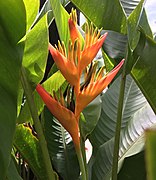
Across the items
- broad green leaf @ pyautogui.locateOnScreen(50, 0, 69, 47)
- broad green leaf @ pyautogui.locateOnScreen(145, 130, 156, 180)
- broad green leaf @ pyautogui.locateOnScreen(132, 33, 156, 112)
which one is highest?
broad green leaf @ pyautogui.locateOnScreen(50, 0, 69, 47)

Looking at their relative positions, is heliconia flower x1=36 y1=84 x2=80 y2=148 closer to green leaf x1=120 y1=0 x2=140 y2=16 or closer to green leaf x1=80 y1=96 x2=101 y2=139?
green leaf x1=80 y1=96 x2=101 y2=139

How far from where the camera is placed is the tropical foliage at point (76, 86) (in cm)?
43

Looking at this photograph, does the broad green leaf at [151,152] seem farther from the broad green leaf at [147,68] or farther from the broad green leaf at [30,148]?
the broad green leaf at [30,148]

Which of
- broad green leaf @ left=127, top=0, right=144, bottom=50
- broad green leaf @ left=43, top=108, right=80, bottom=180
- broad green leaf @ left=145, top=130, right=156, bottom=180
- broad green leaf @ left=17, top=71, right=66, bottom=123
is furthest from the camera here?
broad green leaf @ left=43, top=108, right=80, bottom=180

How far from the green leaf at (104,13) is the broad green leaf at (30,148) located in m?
0.23

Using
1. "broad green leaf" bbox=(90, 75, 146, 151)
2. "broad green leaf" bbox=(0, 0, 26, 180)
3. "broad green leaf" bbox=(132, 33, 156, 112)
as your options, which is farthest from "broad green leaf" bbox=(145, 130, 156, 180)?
"broad green leaf" bbox=(90, 75, 146, 151)

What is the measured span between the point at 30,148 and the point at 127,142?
0.63ft

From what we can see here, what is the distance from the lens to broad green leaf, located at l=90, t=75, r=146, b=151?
0.77 meters

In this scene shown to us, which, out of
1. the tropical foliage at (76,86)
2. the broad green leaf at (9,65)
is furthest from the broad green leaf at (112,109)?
the broad green leaf at (9,65)

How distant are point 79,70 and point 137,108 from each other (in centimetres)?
34

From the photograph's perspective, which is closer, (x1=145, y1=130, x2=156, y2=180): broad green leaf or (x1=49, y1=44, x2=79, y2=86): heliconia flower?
(x1=145, y1=130, x2=156, y2=180): broad green leaf

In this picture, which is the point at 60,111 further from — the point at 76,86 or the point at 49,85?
the point at 49,85

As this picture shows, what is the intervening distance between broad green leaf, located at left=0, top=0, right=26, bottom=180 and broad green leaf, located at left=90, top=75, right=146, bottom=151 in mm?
361

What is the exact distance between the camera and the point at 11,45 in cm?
43
